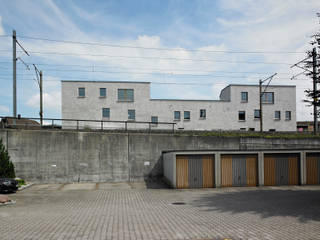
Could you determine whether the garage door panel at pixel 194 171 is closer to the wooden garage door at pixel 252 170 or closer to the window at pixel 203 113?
the wooden garage door at pixel 252 170

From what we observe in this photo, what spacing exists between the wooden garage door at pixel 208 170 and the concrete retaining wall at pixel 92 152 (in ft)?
16.6

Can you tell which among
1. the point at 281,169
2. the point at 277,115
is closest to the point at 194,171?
the point at 281,169

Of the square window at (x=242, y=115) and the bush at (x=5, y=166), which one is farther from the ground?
the square window at (x=242, y=115)

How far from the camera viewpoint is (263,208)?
1330cm

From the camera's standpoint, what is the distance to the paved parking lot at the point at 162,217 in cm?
921

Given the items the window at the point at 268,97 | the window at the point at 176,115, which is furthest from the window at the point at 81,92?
the window at the point at 268,97

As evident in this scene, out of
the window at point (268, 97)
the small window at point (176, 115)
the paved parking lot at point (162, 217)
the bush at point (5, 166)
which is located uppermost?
the window at point (268, 97)

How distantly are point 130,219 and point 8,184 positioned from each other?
39.5 ft

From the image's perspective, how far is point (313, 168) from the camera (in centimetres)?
2319

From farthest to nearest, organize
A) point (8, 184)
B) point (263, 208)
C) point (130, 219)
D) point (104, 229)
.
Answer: point (8, 184) < point (263, 208) < point (130, 219) < point (104, 229)

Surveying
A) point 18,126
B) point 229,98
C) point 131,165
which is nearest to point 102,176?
point 131,165

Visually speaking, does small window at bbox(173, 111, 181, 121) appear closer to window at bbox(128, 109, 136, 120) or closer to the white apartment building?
the white apartment building

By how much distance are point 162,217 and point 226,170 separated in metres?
11.6

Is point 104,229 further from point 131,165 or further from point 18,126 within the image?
point 18,126
